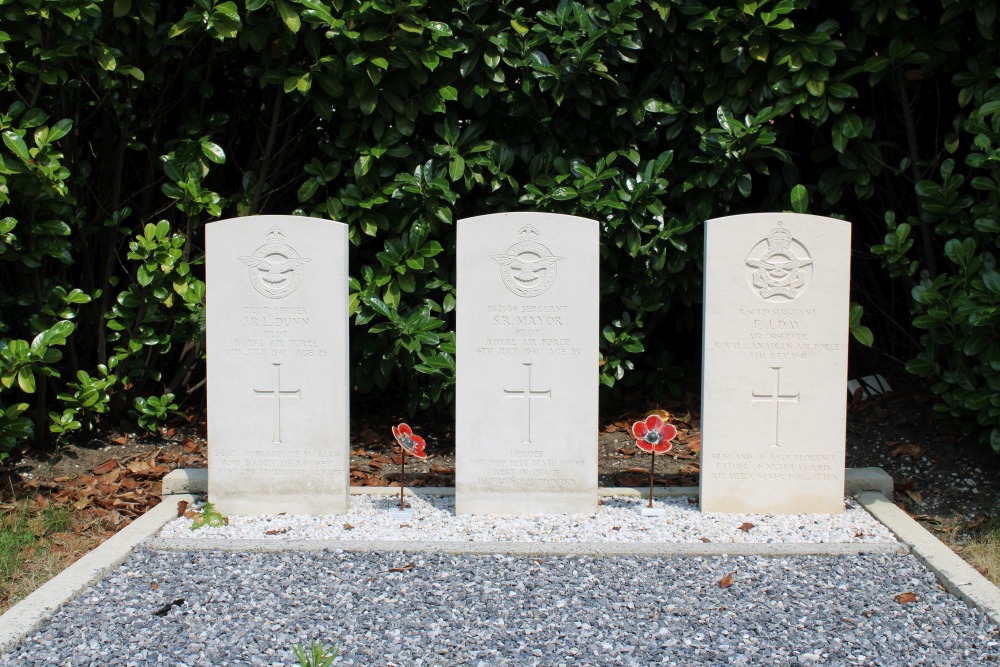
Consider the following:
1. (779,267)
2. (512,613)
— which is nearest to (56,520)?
(512,613)

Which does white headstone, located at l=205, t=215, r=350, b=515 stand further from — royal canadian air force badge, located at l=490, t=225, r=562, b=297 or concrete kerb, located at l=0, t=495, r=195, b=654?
royal canadian air force badge, located at l=490, t=225, r=562, b=297

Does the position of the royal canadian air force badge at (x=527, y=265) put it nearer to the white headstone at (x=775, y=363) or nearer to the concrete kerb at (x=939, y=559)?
the white headstone at (x=775, y=363)

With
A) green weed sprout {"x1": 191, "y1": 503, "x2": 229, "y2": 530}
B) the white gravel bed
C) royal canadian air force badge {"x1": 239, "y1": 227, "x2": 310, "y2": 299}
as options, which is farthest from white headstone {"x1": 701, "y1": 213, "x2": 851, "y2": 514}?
green weed sprout {"x1": 191, "y1": 503, "x2": 229, "y2": 530}

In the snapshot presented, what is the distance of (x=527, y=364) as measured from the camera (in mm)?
4449

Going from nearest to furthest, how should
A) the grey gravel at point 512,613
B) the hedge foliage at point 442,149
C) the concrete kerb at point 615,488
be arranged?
the grey gravel at point 512,613 → the concrete kerb at point 615,488 → the hedge foliage at point 442,149

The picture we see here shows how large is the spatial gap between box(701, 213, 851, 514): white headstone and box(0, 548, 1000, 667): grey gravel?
0.63 metres

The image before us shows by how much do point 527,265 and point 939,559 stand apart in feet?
6.97

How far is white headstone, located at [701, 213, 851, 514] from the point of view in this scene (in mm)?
4414

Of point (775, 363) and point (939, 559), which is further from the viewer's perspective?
point (775, 363)

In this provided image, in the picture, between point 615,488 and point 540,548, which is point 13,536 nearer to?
point 540,548

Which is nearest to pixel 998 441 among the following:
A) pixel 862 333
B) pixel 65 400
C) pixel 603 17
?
pixel 862 333

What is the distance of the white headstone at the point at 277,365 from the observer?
441cm

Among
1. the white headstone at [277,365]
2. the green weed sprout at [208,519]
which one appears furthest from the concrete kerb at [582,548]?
the white headstone at [277,365]

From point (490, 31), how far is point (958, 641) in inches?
142
